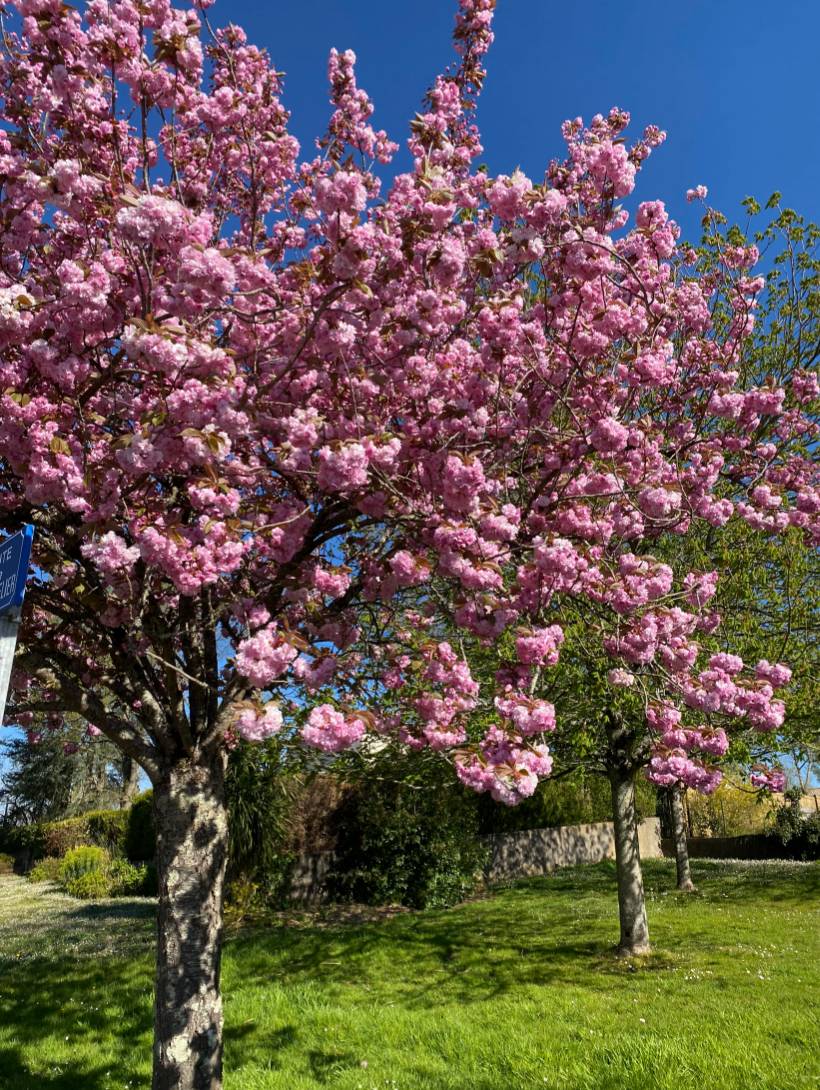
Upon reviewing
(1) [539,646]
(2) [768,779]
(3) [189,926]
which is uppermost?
(1) [539,646]

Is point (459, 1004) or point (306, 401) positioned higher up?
point (306, 401)

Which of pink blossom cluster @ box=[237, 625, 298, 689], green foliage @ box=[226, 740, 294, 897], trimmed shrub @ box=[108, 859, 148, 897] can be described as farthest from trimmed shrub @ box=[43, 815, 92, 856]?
pink blossom cluster @ box=[237, 625, 298, 689]

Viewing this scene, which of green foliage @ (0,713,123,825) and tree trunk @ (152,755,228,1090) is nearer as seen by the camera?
tree trunk @ (152,755,228,1090)

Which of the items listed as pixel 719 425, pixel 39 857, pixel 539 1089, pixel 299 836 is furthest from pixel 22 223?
pixel 39 857

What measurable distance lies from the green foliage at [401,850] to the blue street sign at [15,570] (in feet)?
38.8

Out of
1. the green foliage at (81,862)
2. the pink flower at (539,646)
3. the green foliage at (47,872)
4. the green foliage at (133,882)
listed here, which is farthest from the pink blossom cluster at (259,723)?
the green foliage at (47,872)

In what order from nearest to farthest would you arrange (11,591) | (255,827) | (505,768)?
(11,591)
(505,768)
(255,827)

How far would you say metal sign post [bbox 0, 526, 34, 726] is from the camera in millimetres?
3365

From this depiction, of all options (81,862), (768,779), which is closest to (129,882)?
(81,862)

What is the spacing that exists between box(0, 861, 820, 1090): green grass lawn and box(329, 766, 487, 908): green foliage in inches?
52.2

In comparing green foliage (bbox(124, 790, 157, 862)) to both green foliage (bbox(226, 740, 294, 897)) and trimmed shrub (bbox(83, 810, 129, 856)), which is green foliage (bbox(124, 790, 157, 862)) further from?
green foliage (bbox(226, 740, 294, 897))

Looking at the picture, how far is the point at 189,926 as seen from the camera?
4.99 metres

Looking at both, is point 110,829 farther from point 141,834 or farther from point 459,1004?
point 459,1004

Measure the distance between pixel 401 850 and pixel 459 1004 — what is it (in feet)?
23.8
